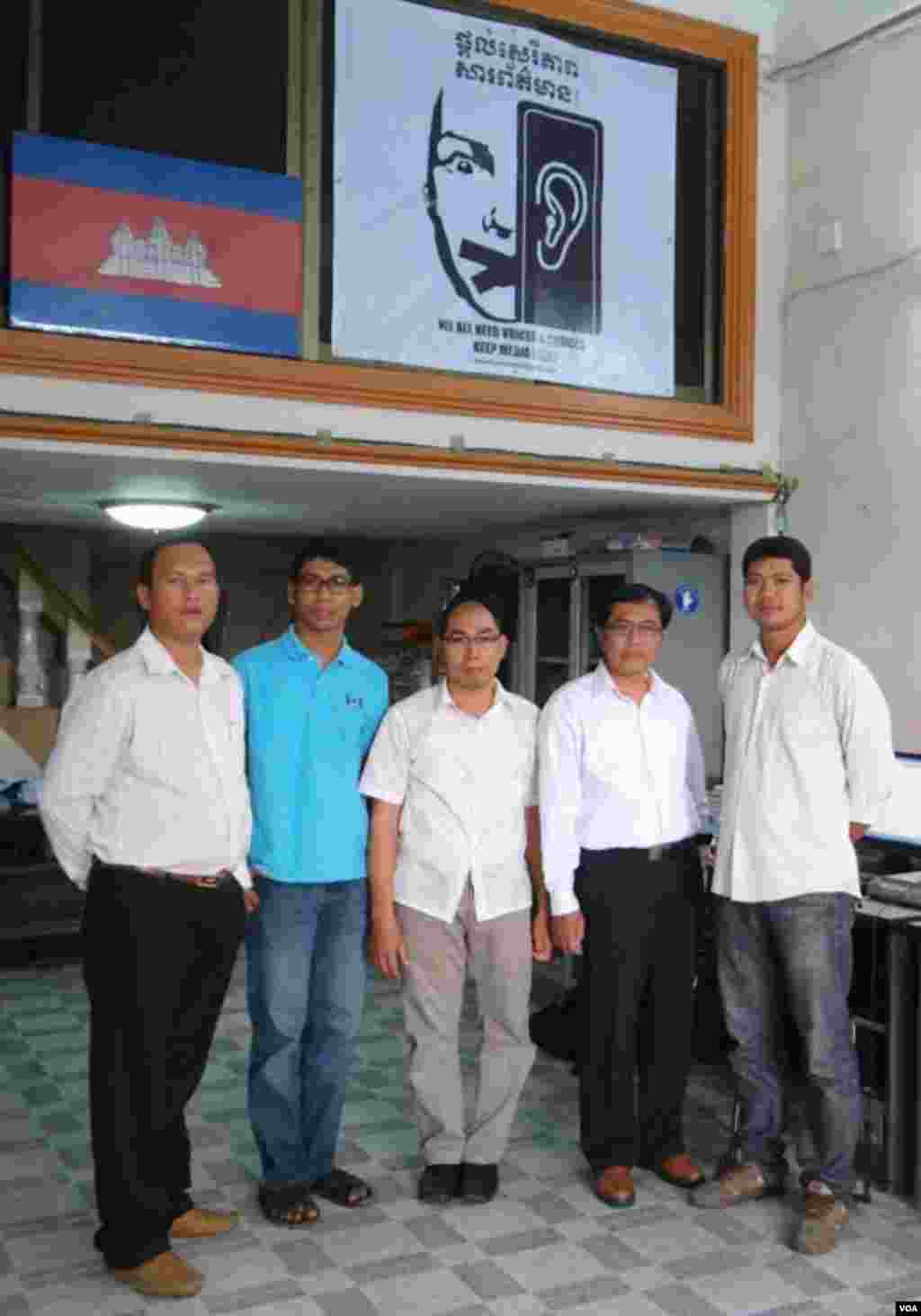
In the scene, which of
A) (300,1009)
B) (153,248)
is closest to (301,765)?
(300,1009)

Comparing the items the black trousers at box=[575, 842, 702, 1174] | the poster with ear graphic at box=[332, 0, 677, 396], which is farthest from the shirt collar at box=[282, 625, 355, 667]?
the poster with ear graphic at box=[332, 0, 677, 396]

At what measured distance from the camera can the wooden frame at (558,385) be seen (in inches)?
158

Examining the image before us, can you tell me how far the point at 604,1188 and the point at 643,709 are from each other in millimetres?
1185

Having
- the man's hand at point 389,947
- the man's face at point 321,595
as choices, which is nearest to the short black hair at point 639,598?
the man's face at point 321,595

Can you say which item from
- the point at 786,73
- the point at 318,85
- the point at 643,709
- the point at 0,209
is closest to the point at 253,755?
the point at 643,709

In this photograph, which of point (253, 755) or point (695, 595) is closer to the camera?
point (253, 755)

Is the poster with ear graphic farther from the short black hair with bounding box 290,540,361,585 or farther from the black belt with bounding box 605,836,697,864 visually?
the black belt with bounding box 605,836,697,864

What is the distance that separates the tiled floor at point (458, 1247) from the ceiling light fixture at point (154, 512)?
2736 mm

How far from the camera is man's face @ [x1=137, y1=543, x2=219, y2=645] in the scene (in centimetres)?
270

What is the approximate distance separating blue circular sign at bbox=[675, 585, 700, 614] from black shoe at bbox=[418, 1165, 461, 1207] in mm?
Result: 2881

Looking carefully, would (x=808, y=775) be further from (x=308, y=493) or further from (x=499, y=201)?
(x=308, y=493)

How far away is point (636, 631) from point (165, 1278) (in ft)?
5.82

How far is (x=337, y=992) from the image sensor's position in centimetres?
297

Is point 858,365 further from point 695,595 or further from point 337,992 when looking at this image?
point 337,992
